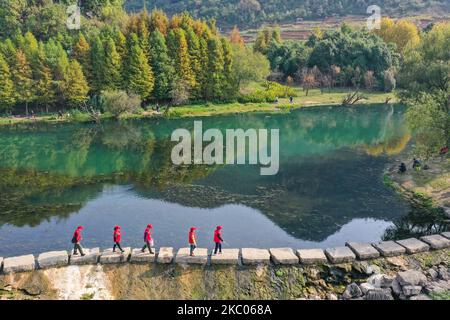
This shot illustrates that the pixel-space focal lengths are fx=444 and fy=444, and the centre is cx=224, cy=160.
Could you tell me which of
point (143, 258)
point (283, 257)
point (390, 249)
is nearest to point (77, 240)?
point (143, 258)

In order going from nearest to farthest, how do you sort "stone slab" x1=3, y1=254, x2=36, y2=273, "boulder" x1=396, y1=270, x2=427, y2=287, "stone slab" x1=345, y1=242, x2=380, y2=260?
"boulder" x1=396, y1=270, x2=427, y2=287
"stone slab" x1=3, y1=254, x2=36, y2=273
"stone slab" x1=345, y1=242, x2=380, y2=260

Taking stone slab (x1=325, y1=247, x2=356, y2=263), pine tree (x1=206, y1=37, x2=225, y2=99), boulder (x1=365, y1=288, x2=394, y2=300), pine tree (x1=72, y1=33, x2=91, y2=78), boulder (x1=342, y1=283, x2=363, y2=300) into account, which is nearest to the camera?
boulder (x1=365, y1=288, x2=394, y2=300)

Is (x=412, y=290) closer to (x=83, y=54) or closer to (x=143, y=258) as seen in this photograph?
(x=143, y=258)

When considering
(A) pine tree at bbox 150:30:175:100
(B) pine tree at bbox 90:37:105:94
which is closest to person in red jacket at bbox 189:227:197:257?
(A) pine tree at bbox 150:30:175:100

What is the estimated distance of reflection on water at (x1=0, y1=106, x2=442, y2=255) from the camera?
31969 millimetres

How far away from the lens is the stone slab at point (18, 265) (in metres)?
23.6

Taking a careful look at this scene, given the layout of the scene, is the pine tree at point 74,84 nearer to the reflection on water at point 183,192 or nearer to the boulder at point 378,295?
the reflection on water at point 183,192

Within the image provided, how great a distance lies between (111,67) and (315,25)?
111 m

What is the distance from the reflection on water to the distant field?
99017 mm

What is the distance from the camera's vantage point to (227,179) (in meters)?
43.7

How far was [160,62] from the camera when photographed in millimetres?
80938

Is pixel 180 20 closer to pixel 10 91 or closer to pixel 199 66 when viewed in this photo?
pixel 199 66

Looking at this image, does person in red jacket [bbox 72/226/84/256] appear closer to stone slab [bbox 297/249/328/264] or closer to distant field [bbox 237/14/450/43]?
stone slab [bbox 297/249/328/264]
